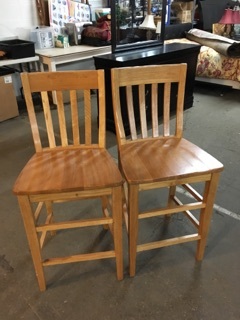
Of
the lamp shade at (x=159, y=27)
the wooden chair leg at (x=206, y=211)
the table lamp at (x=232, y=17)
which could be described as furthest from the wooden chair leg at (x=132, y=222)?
the table lamp at (x=232, y=17)

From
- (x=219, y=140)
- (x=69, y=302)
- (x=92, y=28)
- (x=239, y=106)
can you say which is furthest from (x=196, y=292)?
(x=92, y=28)

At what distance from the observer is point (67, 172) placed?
118cm

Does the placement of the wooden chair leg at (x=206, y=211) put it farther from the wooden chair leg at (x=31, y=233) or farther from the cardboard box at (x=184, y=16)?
the cardboard box at (x=184, y=16)

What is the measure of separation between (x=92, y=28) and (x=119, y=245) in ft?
10.1

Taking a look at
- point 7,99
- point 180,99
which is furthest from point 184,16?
point 180,99

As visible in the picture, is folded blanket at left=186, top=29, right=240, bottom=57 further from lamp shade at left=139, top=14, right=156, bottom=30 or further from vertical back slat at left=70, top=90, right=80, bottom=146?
vertical back slat at left=70, top=90, right=80, bottom=146

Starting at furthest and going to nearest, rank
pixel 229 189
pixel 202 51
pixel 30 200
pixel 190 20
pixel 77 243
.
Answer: pixel 190 20
pixel 202 51
pixel 229 189
pixel 77 243
pixel 30 200

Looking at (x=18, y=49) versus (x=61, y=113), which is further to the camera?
(x=18, y=49)

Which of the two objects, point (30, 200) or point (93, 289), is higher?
point (30, 200)

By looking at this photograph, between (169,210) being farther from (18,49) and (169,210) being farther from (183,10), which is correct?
(183,10)

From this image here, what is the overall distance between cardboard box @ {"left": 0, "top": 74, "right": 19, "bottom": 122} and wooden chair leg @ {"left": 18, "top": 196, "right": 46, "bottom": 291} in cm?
229

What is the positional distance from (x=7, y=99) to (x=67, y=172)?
7.50 feet

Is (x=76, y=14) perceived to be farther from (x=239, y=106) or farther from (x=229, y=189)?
(x=229, y=189)

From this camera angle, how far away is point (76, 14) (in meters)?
3.69
